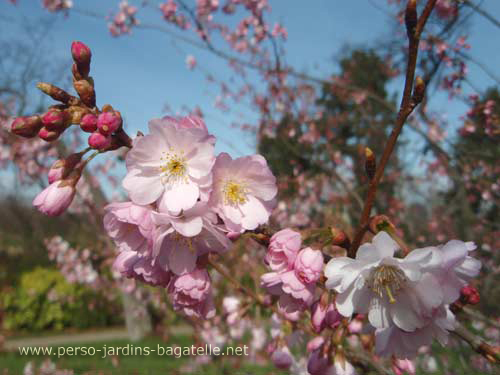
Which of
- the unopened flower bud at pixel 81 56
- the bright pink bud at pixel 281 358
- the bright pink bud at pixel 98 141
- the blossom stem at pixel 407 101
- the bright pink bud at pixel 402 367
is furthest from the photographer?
the bright pink bud at pixel 281 358

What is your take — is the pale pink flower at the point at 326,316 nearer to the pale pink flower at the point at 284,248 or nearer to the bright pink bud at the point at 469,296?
the pale pink flower at the point at 284,248

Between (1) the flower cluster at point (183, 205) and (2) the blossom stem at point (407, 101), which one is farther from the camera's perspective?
(1) the flower cluster at point (183, 205)

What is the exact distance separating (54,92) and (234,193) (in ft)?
1.60

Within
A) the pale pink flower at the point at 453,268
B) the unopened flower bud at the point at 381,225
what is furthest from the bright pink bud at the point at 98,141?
the pale pink flower at the point at 453,268

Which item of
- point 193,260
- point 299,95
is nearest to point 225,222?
point 193,260

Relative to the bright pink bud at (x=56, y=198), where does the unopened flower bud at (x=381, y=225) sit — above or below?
above

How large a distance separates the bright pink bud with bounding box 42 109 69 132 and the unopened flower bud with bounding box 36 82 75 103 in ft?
0.17

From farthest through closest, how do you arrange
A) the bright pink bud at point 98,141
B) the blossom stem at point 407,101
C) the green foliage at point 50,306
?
the green foliage at point 50,306 → the bright pink bud at point 98,141 → the blossom stem at point 407,101

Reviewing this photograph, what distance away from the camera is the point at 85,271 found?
7477 millimetres

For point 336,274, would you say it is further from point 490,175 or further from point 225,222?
point 490,175

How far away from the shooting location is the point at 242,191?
37.2 inches

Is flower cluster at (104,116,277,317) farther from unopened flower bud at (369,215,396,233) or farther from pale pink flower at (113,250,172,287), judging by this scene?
unopened flower bud at (369,215,396,233)

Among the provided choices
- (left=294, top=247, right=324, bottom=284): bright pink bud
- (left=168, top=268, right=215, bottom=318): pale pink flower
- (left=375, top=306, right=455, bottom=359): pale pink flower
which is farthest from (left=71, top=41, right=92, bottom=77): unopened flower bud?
(left=375, top=306, right=455, bottom=359): pale pink flower

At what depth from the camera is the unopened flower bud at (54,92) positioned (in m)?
0.91
